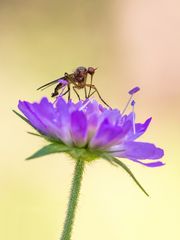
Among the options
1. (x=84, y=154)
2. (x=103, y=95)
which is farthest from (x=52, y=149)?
(x=103, y=95)

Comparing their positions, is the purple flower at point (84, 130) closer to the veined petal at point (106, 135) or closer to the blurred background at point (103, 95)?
the veined petal at point (106, 135)

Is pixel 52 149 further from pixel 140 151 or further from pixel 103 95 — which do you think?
pixel 103 95

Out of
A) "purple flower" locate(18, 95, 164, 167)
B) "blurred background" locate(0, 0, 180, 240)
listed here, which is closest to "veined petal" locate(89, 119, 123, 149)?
"purple flower" locate(18, 95, 164, 167)

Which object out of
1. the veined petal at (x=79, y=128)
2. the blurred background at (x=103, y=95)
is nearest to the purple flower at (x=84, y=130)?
the veined petal at (x=79, y=128)

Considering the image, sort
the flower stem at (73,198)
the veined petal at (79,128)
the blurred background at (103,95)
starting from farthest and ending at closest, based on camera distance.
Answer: the blurred background at (103,95) < the veined petal at (79,128) < the flower stem at (73,198)

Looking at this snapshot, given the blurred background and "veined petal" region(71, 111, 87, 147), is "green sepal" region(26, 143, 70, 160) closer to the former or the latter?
"veined petal" region(71, 111, 87, 147)

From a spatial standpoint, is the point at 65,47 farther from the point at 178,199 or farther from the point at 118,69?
the point at 178,199

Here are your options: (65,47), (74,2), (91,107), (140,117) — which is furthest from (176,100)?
(91,107)
